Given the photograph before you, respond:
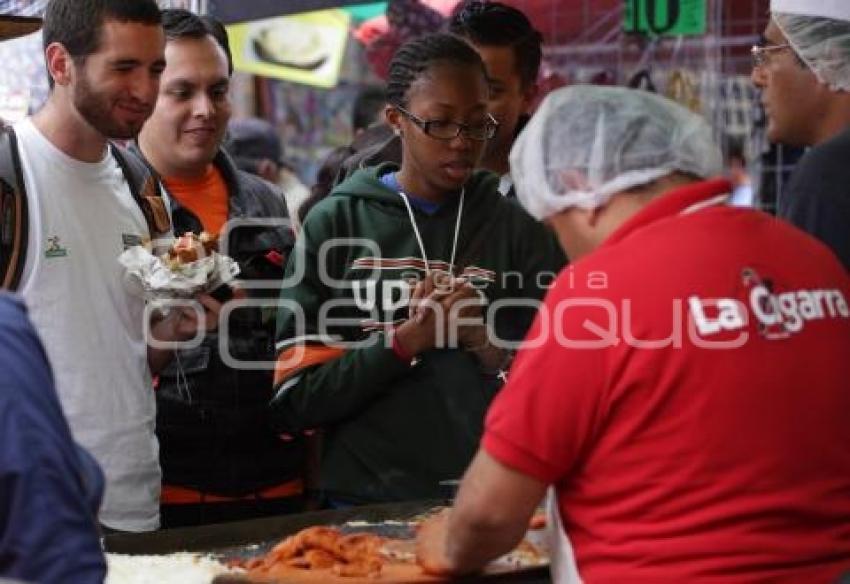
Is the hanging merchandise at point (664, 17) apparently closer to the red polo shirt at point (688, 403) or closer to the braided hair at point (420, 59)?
the braided hair at point (420, 59)

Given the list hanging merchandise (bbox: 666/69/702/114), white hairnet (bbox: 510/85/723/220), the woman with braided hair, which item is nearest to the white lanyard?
the woman with braided hair

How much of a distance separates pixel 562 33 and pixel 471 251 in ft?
11.0

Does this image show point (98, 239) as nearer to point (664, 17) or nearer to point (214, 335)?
point (214, 335)

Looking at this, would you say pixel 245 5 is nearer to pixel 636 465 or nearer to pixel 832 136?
pixel 832 136

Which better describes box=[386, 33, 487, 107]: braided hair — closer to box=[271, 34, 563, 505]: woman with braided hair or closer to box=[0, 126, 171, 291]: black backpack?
box=[271, 34, 563, 505]: woman with braided hair

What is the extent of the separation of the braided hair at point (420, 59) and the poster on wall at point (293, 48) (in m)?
3.45

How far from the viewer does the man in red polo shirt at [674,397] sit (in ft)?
8.11

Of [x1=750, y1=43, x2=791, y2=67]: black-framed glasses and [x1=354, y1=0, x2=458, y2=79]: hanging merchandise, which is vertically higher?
[x1=750, y1=43, x2=791, y2=67]: black-framed glasses

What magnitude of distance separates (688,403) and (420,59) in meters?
1.72

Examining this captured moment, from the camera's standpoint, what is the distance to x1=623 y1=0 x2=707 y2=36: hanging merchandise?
682 cm

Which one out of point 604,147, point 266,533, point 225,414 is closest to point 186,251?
point 225,414

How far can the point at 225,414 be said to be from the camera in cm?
405

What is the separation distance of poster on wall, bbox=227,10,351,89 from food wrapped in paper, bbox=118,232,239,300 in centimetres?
386

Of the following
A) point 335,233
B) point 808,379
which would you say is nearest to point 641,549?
point 808,379
